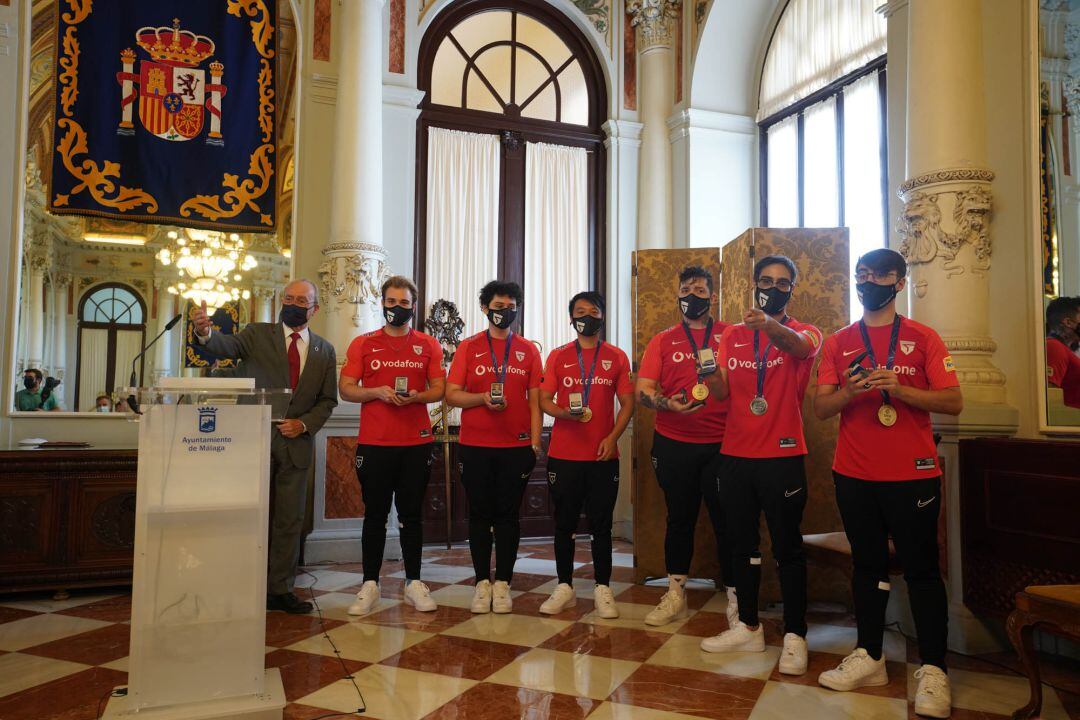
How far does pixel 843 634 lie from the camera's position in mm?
3662

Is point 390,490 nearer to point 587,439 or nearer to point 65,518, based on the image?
point 587,439

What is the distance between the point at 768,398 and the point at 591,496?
3.54ft

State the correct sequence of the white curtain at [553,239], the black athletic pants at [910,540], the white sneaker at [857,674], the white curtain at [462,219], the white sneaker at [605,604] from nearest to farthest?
the black athletic pants at [910,540] < the white sneaker at [857,674] < the white sneaker at [605,604] < the white curtain at [462,219] < the white curtain at [553,239]

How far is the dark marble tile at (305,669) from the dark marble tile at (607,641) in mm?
842

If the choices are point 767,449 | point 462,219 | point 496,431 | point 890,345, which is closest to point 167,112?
point 462,219

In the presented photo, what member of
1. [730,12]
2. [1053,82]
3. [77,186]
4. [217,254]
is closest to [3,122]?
[77,186]

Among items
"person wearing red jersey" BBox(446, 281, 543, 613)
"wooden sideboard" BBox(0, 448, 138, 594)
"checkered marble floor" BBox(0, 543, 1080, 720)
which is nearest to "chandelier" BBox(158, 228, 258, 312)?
"wooden sideboard" BBox(0, 448, 138, 594)

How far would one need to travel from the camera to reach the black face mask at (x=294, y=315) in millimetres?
3996

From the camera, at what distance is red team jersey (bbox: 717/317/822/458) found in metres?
3.15

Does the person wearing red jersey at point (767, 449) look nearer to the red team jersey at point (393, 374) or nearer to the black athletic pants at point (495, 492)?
the black athletic pants at point (495, 492)

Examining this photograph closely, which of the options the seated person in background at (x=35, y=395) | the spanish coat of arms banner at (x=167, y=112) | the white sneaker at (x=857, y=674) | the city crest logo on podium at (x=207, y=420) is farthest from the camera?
the spanish coat of arms banner at (x=167, y=112)

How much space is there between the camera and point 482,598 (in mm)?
3951

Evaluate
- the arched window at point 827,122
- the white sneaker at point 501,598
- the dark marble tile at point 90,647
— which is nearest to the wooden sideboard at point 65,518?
the dark marble tile at point 90,647

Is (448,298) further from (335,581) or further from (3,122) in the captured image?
(3,122)
